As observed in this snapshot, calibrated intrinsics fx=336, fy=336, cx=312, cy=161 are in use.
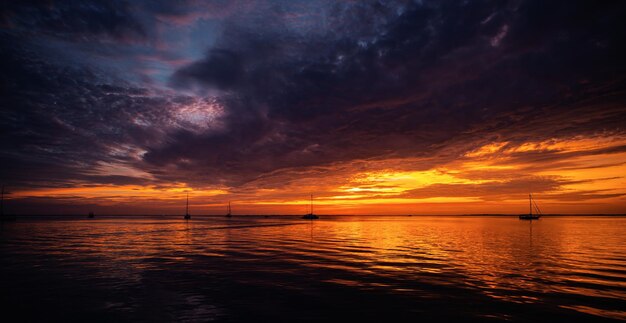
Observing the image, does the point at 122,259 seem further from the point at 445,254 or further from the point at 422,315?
the point at 445,254

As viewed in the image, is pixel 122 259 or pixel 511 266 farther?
pixel 122 259

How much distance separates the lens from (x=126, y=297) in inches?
694

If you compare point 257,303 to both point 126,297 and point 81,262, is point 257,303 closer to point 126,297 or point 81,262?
point 126,297

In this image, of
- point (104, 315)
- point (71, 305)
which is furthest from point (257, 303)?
point (71, 305)

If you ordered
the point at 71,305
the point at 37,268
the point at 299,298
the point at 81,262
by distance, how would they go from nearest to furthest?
1. the point at 71,305
2. the point at 299,298
3. the point at 37,268
4. the point at 81,262

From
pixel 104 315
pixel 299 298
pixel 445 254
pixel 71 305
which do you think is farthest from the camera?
pixel 445 254

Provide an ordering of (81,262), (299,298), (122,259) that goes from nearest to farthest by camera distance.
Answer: (299,298) → (81,262) → (122,259)

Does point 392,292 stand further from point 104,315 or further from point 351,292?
point 104,315

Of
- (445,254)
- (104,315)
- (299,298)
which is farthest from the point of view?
(445,254)

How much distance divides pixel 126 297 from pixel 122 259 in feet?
53.6

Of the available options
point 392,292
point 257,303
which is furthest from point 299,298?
point 392,292

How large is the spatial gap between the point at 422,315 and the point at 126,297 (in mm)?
14869

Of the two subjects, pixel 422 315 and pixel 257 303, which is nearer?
pixel 422 315

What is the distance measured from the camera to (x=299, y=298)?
17.6 metres
